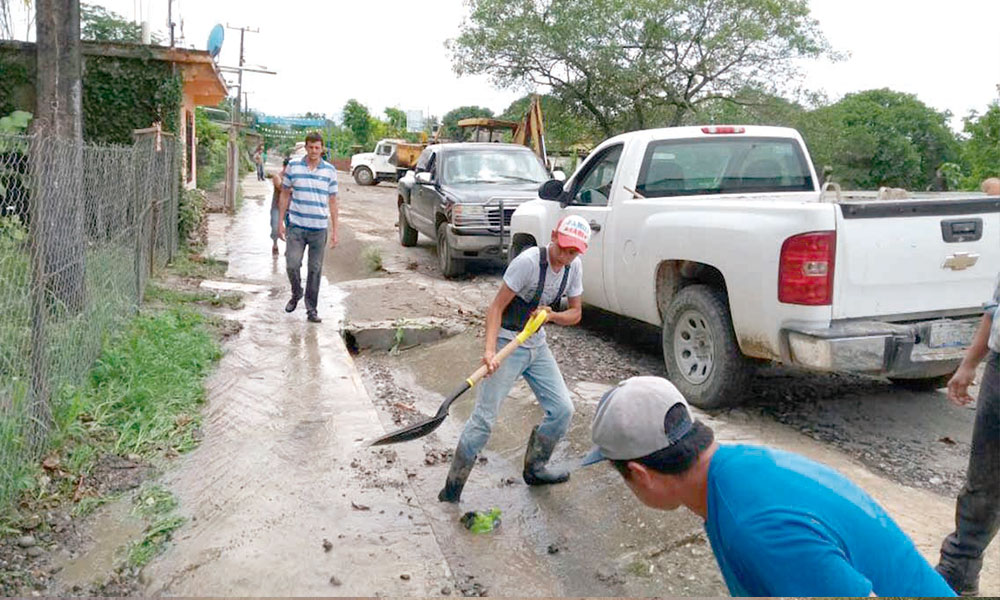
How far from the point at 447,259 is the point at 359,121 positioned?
6408 cm

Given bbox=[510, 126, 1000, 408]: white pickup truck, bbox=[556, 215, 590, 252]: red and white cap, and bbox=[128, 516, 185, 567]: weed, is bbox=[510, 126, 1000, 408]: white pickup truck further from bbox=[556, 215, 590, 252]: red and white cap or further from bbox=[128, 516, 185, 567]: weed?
bbox=[128, 516, 185, 567]: weed

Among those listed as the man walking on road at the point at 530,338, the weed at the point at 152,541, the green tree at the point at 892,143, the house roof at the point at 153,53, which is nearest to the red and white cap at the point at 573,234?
the man walking on road at the point at 530,338

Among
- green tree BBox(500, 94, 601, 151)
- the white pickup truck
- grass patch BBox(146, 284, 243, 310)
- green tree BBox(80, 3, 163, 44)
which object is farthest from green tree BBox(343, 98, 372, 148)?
the white pickup truck

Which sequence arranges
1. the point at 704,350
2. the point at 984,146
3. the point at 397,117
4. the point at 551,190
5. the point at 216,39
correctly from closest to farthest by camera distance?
1. the point at 704,350
2. the point at 551,190
3. the point at 216,39
4. the point at 984,146
5. the point at 397,117

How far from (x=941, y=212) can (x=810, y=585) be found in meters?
4.28

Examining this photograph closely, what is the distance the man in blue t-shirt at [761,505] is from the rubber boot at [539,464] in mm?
3034

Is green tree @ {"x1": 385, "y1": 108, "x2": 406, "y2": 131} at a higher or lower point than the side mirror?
higher

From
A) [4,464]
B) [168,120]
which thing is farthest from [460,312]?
[168,120]

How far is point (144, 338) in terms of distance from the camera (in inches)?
268

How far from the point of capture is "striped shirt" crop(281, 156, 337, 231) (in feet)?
28.0

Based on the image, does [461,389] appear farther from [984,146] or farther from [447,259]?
[984,146]

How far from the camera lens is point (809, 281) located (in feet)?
17.2

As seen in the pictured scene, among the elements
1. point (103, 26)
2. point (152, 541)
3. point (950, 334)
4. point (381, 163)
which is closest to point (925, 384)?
point (950, 334)

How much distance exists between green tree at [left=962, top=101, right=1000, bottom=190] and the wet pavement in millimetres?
30717
